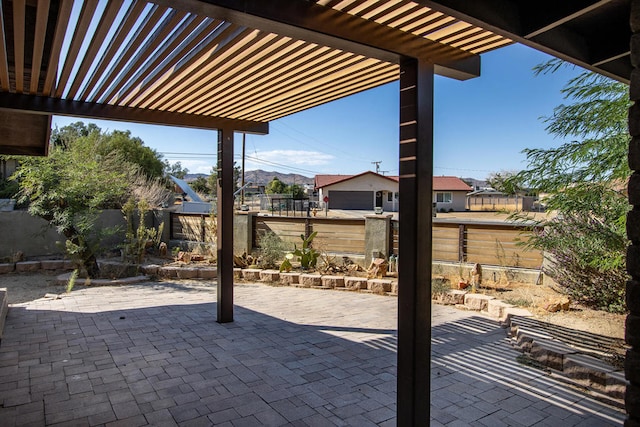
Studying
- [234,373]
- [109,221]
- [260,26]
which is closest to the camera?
[260,26]

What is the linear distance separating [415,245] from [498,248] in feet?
18.6

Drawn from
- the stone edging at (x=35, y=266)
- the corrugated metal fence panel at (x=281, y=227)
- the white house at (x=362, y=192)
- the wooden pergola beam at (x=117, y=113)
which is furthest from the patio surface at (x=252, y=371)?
the white house at (x=362, y=192)

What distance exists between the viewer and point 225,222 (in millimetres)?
5324

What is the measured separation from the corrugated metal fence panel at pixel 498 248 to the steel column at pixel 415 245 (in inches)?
201

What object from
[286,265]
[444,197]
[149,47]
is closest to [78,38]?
[149,47]

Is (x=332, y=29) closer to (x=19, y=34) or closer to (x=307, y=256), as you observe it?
(x=19, y=34)

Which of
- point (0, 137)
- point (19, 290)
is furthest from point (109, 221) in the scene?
→ point (0, 137)

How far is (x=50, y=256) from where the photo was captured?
979 cm

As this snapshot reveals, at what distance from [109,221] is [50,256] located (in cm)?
165

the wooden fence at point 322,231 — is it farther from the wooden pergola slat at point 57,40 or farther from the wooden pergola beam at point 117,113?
the wooden pergola slat at point 57,40

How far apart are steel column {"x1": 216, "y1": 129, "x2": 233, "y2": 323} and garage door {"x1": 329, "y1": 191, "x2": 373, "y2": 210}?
104 feet

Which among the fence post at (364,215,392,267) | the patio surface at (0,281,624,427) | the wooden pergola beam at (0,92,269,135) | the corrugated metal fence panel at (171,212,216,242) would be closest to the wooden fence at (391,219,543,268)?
the fence post at (364,215,392,267)

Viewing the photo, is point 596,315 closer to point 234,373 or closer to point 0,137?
point 234,373

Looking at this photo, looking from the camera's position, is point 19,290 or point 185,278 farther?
point 185,278
